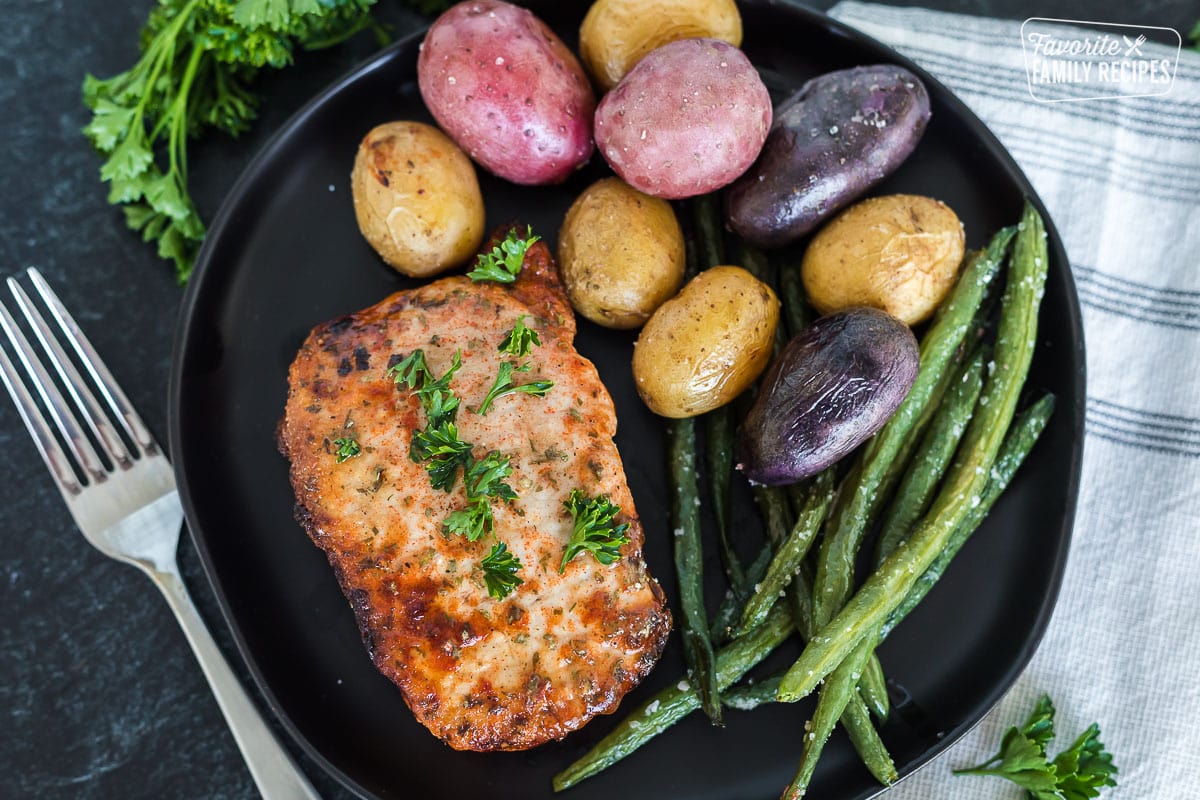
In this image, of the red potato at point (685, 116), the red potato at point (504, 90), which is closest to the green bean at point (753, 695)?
the red potato at point (685, 116)

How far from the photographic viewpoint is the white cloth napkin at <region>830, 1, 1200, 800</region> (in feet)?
6.70

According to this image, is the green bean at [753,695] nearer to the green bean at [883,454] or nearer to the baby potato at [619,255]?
the green bean at [883,454]

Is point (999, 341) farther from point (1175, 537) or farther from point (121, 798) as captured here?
point (121, 798)

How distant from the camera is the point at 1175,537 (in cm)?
209

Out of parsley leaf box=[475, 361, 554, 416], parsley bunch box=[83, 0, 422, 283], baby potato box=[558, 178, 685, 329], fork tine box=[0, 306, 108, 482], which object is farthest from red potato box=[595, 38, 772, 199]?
fork tine box=[0, 306, 108, 482]

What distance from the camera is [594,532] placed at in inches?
66.5

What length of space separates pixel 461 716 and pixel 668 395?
75cm

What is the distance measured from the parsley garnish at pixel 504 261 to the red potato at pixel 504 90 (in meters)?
0.19

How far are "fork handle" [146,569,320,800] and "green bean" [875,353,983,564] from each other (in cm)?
138

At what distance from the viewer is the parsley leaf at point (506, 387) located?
69.6 inches

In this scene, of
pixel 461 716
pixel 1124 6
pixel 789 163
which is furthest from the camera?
pixel 1124 6

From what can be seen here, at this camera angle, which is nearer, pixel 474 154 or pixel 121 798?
pixel 474 154

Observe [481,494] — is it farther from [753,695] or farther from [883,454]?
[883,454]

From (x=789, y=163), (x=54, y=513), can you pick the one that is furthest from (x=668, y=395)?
(x=54, y=513)
